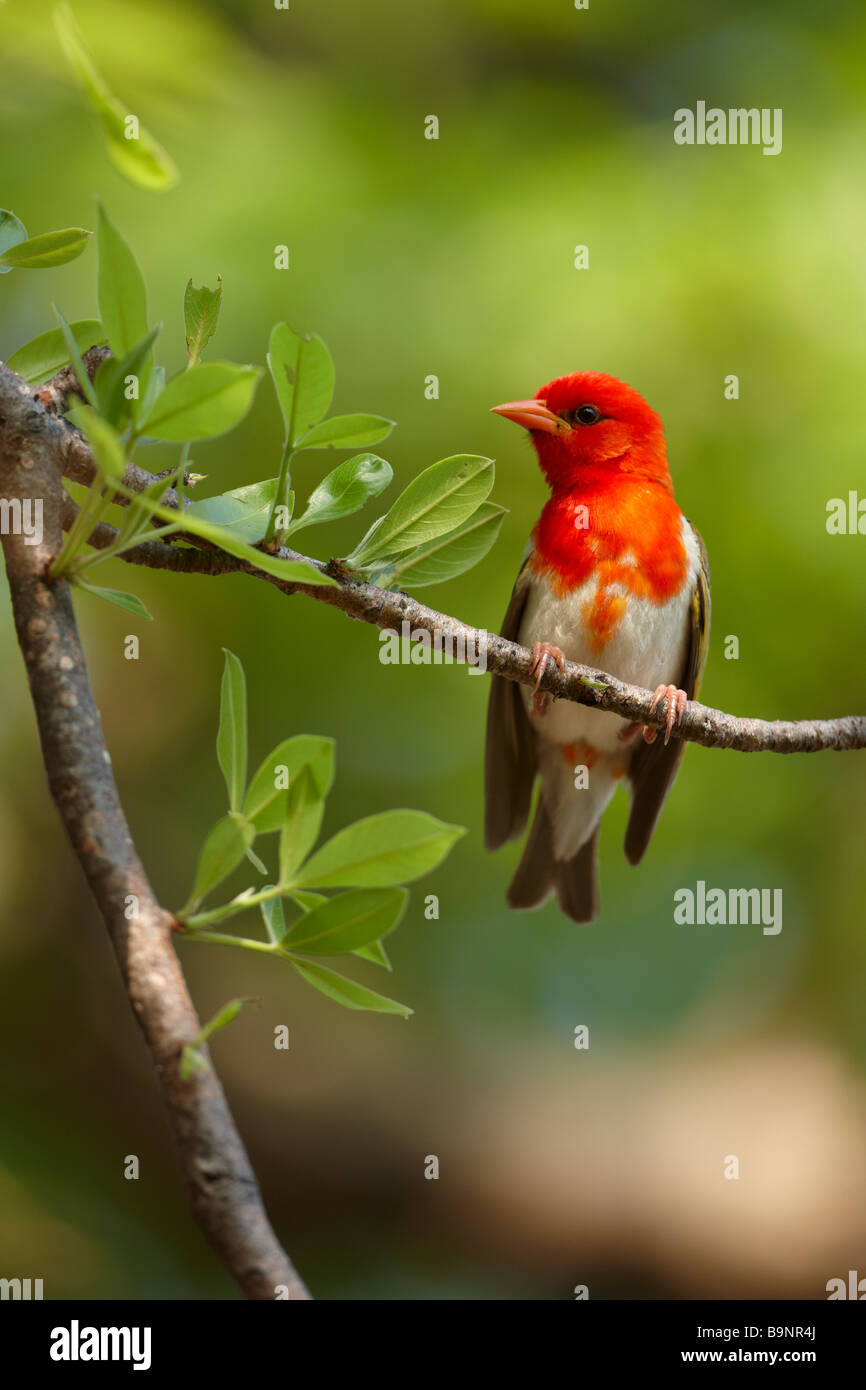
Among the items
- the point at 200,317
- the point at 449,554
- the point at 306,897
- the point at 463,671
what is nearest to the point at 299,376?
the point at 200,317

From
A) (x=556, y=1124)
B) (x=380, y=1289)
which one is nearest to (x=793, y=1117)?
(x=556, y=1124)

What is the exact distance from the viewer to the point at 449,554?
1643 millimetres

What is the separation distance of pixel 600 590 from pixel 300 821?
2605 mm

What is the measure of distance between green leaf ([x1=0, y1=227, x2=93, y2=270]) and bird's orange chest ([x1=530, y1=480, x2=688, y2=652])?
240 centimetres

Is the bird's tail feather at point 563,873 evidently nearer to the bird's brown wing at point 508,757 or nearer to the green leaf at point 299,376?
the bird's brown wing at point 508,757

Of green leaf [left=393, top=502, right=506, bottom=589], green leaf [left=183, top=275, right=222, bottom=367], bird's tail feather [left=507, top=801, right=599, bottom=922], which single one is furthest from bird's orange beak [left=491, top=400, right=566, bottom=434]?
Result: green leaf [left=183, top=275, right=222, bottom=367]

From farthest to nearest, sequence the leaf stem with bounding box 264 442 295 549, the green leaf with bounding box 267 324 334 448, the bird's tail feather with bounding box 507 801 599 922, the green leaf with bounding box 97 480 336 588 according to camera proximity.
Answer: the bird's tail feather with bounding box 507 801 599 922, the leaf stem with bounding box 264 442 295 549, the green leaf with bounding box 267 324 334 448, the green leaf with bounding box 97 480 336 588

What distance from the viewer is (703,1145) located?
4.73 metres

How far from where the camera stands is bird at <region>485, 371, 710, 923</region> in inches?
142

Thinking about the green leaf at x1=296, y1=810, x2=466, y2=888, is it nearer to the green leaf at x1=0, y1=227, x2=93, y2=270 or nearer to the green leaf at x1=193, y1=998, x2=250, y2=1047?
the green leaf at x1=193, y1=998, x2=250, y2=1047

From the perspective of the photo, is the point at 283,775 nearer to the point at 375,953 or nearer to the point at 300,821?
the point at 300,821

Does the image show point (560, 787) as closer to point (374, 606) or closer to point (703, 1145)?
point (703, 1145)

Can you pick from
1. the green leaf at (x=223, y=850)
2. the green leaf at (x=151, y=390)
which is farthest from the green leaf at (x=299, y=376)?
the green leaf at (x=223, y=850)

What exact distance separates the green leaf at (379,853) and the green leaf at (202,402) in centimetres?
38
